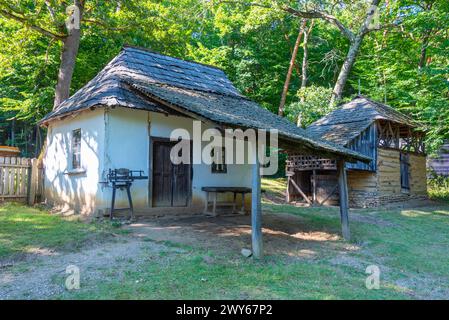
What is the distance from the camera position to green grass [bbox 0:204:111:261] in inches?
266

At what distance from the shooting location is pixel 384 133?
1750 centimetres

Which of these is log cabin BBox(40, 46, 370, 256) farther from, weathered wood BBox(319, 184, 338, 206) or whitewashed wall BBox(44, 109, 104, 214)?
weathered wood BBox(319, 184, 338, 206)

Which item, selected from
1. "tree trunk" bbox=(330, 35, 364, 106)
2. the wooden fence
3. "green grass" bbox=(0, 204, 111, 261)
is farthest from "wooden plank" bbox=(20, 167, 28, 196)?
"tree trunk" bbox=(330, 35, 364, 106)

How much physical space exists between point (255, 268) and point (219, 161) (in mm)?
6307

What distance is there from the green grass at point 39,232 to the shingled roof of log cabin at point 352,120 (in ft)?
34.2

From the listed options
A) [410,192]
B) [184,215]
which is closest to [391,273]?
[184,215]

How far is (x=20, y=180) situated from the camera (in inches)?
500

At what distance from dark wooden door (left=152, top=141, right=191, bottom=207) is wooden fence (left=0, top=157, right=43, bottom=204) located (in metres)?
5.28

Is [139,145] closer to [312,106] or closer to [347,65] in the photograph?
[312,106]

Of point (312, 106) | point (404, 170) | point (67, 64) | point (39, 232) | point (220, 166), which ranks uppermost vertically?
point (67, 64)

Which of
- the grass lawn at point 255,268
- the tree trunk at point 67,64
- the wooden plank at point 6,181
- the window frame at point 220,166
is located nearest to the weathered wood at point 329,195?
the grass lawn at point 255,268

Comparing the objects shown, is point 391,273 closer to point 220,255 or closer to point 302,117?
point 220,255

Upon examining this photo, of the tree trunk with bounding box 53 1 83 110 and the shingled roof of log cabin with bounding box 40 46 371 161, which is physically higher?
the tree trunk with bounding box 53 1 83 110

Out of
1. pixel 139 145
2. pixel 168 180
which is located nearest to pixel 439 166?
pixel 168 180
